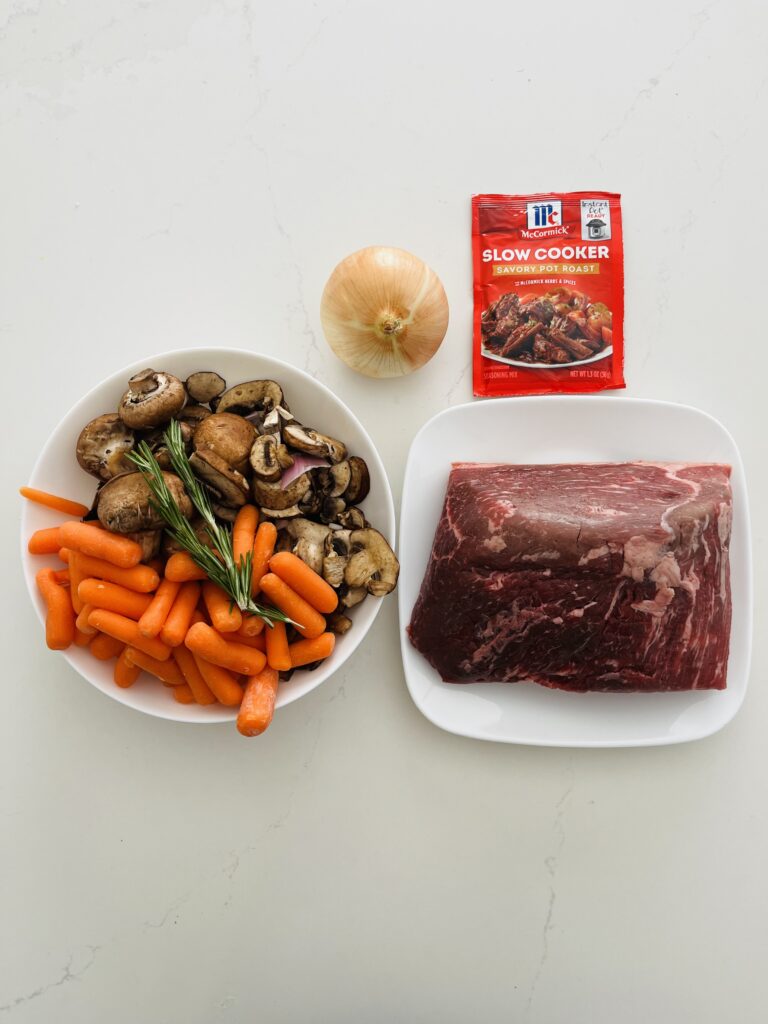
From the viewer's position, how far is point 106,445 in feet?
4.60

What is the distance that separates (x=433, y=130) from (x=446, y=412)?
671mm

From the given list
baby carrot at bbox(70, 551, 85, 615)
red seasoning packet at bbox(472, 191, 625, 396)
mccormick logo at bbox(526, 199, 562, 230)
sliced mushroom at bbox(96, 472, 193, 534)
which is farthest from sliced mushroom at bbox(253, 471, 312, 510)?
mccormick logo at bbox(526, 199, 562, 230)

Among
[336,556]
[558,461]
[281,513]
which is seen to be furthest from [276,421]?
[558,461]

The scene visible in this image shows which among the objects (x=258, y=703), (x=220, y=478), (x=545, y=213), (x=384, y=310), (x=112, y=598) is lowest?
(x=258, y=703)

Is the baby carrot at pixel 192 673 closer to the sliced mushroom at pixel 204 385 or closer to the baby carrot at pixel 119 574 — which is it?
the baby carrot at pixel 119 574

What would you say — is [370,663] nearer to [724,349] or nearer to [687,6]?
[724,349]

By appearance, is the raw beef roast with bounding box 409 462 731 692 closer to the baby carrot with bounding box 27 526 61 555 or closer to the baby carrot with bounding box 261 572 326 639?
the baby carrot with bounding box 261 572 326 639

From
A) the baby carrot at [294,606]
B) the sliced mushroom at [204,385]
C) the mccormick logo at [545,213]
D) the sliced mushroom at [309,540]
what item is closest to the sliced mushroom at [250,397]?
the sliced mushroom at [204,385]

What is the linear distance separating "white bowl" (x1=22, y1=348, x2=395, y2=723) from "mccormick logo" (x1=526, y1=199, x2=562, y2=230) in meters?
0.63

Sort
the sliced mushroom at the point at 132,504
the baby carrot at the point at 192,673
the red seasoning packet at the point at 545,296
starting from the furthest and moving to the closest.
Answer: the red seasoning packet at the point at 545,296
the baby carrot at the point at 192,673
the sliced mushroom at the point at 132,504

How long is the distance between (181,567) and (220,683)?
0.24 meters

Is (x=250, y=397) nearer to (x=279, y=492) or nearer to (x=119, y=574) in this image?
(x=279, y=492)

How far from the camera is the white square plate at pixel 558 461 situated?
157 centimetres

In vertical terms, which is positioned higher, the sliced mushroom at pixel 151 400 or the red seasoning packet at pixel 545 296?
the red seasoning packet at pixel 545 296
